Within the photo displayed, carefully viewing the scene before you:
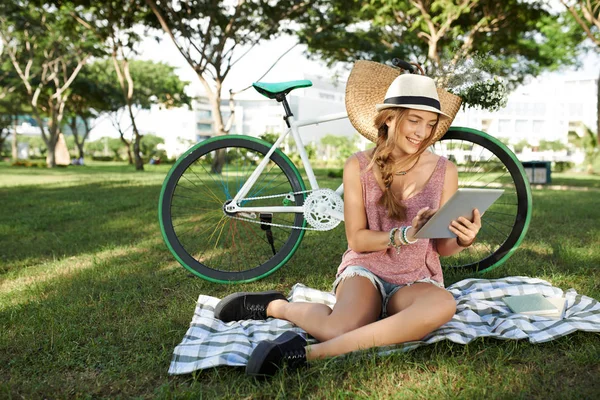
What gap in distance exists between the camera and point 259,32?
14305 mm

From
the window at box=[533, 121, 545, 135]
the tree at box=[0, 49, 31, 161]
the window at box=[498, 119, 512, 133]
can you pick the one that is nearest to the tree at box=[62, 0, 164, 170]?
the tree at box=[0, 49, 31, 161]

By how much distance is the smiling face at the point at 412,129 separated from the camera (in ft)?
8.16

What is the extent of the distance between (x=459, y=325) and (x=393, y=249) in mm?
443

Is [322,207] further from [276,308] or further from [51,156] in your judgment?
[51,156]

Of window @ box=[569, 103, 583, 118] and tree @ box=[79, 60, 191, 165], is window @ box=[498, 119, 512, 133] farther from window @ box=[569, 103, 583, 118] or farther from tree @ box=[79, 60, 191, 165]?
tree @ box=[79, 60, 191, 165]

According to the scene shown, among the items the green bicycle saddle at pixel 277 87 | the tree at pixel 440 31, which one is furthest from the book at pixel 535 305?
the tree at pixel 440 31

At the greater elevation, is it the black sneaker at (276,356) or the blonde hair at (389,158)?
the blonde hair at (389,158)

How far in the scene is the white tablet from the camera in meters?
2.04

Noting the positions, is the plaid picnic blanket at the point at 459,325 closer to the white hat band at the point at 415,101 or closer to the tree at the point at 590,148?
the white hat band at the point at 415,101

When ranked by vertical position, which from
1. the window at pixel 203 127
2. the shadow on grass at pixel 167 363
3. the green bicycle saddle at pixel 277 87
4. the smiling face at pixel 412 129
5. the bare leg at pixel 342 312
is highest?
the window at pixel 203 127

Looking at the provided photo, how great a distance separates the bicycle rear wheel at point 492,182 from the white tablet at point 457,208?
4.36ft

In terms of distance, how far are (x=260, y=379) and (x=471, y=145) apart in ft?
7.27

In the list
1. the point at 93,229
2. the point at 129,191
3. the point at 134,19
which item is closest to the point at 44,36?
the point at 134,19

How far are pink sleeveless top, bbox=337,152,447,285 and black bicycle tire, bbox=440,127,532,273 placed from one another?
0.90 metres
